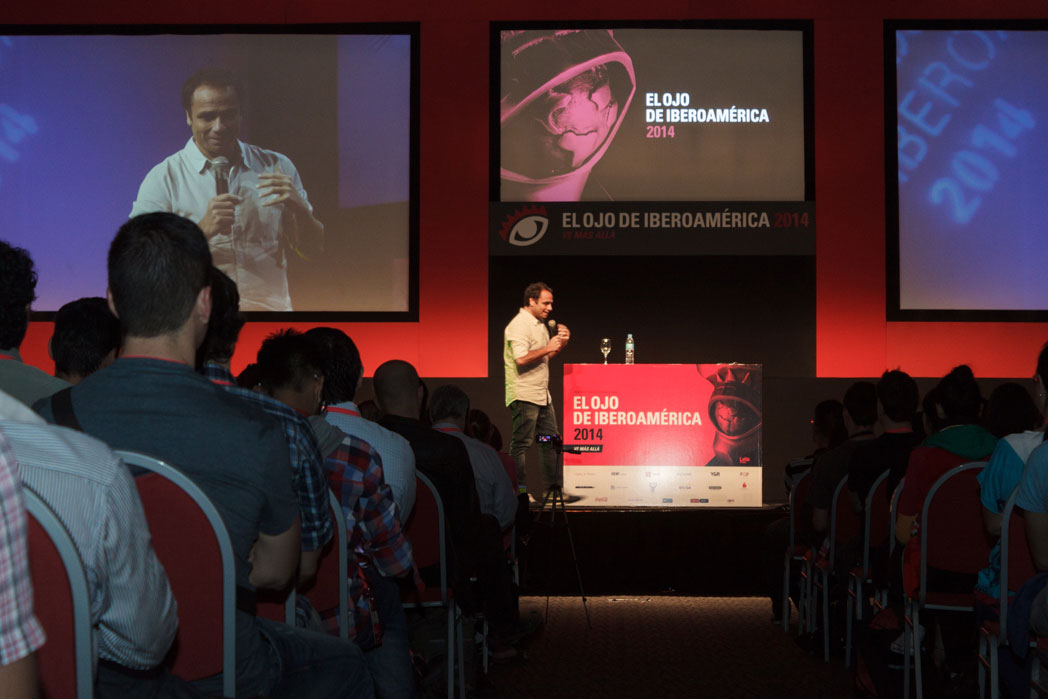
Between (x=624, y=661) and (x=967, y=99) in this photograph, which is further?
(x=967, y=99)

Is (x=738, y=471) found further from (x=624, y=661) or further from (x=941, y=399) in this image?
(x=941, y=399)

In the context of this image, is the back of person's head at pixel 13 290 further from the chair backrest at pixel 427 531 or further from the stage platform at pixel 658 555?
the stage platform at pixel 658 555

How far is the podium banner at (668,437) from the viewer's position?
18.5 ft

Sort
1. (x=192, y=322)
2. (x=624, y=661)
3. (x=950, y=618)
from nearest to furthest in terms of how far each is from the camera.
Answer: (x=192, y=322) < (x=950, y=618) < (x=624, y=661)

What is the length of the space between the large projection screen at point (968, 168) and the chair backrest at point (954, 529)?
477 centimetres

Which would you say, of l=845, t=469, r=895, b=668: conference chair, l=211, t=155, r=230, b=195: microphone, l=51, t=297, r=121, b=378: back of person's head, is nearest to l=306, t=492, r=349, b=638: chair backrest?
l=51, t=297, r=121, b=378: back of person's head

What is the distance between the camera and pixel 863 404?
375 centimetres

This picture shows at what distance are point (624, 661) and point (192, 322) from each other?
2.71 meters

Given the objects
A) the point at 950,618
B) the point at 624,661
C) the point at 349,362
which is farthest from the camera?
the point at 624,661

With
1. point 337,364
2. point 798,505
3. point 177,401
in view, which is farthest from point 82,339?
point 798,505

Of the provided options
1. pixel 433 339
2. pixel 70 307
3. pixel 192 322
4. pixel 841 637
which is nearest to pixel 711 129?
pixel 433 339

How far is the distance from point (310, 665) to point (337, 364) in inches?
39.5

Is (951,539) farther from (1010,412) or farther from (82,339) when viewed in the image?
(82,339)

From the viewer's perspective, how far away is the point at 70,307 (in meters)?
2.70
